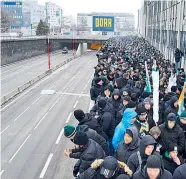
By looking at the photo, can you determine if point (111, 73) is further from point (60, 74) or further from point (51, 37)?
point (51, 37)

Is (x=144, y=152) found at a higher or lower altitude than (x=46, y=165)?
higher

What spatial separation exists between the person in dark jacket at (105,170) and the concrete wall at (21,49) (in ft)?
157

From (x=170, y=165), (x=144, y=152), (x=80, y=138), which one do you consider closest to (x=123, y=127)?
(x=170, y=165)

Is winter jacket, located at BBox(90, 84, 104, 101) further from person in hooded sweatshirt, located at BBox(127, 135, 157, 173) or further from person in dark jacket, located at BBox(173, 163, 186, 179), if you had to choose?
person in dark jacket, located at BBox(173, 163, 186, 179)

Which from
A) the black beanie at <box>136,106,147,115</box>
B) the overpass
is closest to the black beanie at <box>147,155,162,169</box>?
the black beanie at <box>136,106,147,115</box>

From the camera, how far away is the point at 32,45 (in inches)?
2687

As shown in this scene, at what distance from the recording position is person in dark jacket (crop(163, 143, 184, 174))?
6.21 metres

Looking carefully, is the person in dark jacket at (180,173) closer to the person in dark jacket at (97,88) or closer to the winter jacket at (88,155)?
the winter jacket at (88,155)

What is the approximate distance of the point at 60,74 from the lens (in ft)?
142

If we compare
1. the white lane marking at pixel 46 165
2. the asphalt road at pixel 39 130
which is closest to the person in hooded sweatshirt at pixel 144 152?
the asphalt road at pixel 39 130

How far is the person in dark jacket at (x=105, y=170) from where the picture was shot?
4.89 metres

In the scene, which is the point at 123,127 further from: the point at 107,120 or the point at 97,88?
the point at 97,88

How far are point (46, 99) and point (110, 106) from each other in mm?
19135

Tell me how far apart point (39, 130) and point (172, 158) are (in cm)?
1258
